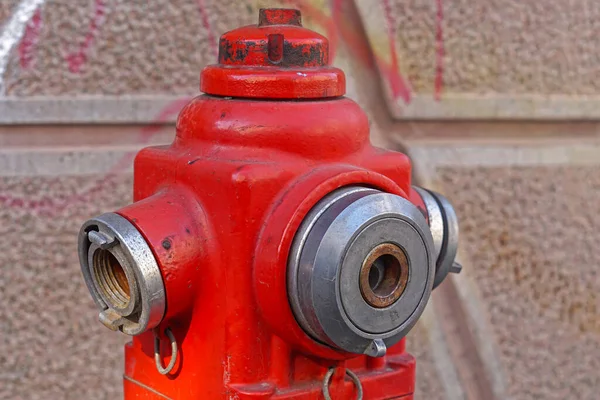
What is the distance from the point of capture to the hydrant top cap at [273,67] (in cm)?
86

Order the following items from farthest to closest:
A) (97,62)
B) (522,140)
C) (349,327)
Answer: (522,140), (97,62), (349,327)

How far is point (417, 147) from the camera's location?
5.46 feet

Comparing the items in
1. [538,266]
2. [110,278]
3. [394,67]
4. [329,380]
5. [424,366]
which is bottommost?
[424,366]

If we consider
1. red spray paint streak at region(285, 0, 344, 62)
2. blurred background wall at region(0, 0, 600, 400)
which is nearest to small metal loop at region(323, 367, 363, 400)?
blurred background wall at region(0, 0, 600, 400)

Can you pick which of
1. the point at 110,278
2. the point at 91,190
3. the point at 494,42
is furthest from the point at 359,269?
the point at 494,42

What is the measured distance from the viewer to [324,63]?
91cm

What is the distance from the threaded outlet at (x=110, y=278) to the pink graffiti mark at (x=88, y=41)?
0.69 metres

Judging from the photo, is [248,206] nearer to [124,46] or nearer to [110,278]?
[110,278]

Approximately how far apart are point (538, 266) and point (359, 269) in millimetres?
1096

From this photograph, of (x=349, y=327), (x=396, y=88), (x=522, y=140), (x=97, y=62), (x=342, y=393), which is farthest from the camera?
(x=522, y=140)

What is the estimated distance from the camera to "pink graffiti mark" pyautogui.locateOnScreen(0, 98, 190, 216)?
4.76 feet

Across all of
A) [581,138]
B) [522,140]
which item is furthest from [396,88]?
[581,138]

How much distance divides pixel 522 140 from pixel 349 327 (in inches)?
43.9

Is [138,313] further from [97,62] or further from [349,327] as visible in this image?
[97,62]
